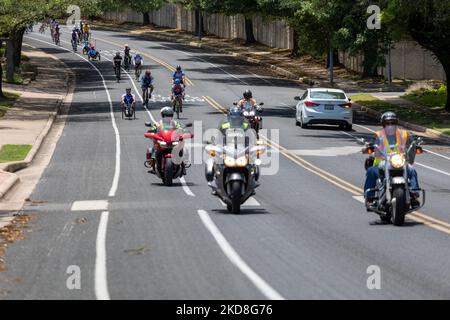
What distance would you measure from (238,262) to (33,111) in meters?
36.3

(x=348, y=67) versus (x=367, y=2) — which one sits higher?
(x=367, y=2)

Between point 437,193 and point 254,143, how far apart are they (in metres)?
5.76

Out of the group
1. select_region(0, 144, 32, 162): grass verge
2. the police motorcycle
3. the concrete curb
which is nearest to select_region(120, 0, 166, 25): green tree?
select_region(0, 144, 32, 162): grass verge

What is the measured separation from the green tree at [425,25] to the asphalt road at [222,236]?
8.57 m

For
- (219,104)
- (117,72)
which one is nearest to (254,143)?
(219,104)

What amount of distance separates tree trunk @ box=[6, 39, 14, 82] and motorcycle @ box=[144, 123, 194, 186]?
3582 centimetres

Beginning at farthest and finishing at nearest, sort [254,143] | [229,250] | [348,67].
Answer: [348,67] → [254,143] → [229,250]

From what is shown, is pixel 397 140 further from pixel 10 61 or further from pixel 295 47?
pixel 295 47

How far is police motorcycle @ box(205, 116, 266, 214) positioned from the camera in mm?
18859

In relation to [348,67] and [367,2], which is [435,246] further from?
[348,67]

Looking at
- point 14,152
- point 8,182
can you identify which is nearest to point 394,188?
point 8,182

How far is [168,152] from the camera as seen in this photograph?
80.6 ft

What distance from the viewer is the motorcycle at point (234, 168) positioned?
18859 millimetres
